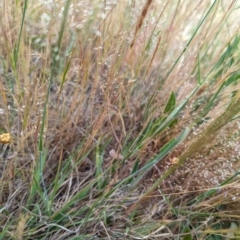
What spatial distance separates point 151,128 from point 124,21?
1.03ft

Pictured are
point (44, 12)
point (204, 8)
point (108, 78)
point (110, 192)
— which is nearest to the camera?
point (110, 192)

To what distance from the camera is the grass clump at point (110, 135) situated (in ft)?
4.00

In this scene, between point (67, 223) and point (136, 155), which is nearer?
point (67, 223)

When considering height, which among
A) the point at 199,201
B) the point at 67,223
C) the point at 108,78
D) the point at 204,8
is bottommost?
the point at 67,223

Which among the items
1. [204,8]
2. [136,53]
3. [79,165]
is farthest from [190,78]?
[79,165]

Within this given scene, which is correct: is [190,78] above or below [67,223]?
above

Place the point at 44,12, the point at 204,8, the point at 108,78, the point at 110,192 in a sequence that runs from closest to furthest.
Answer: the point at 110,192
the point at 108,78
the point at 44,12
the point at 204,8

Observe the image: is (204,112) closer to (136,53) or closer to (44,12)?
(136,53)

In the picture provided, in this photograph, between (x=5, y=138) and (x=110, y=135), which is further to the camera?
(x=110, y=135)

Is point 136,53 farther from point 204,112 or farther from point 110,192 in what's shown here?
point 110,192

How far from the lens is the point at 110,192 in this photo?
3.97ft

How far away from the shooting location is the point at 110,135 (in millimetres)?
1371

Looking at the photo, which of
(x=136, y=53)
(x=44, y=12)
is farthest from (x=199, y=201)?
(x=44, y=12)

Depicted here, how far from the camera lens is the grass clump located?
122cm
